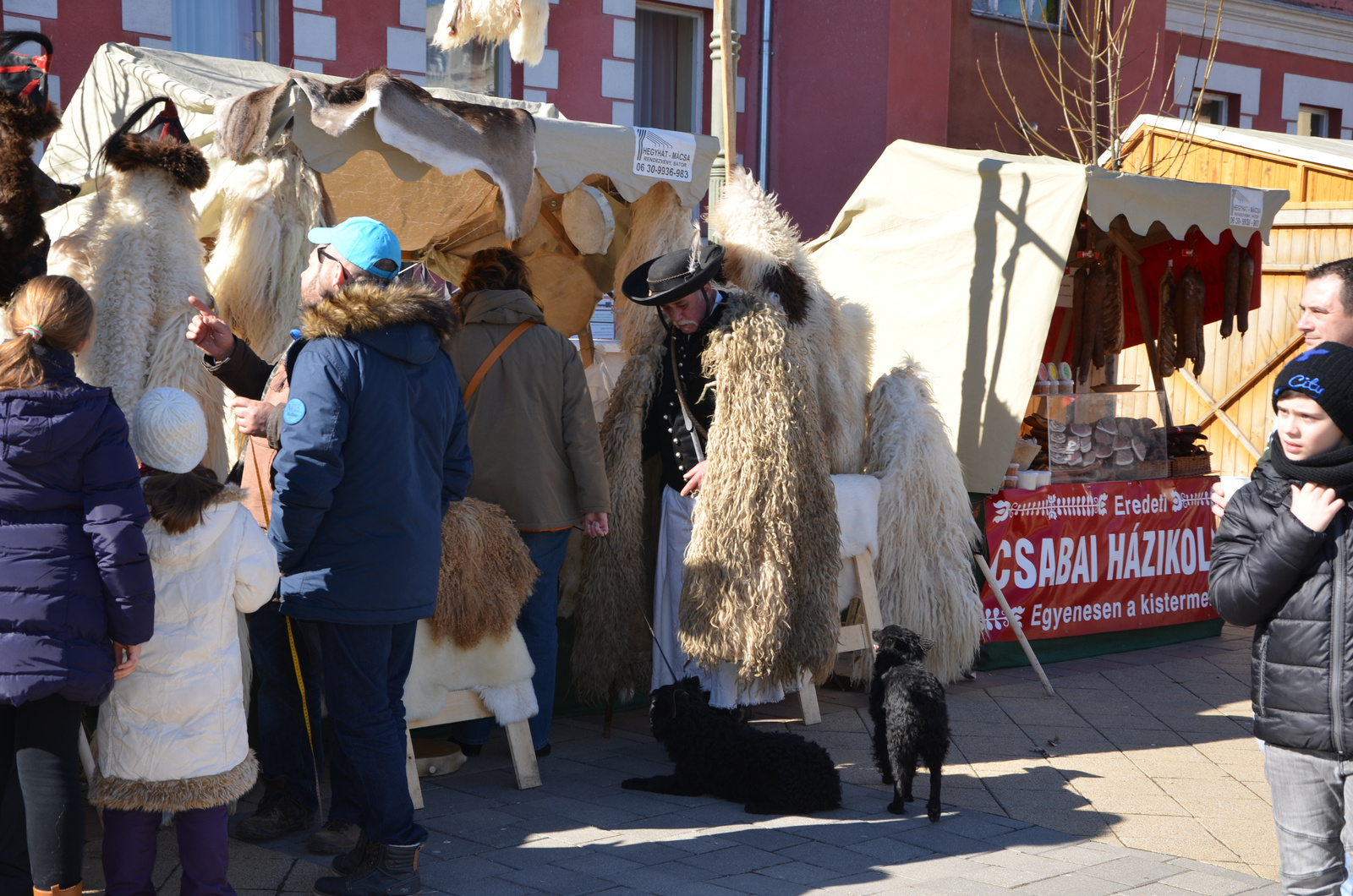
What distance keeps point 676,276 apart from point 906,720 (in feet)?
6.14

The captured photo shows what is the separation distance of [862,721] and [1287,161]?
828 cm

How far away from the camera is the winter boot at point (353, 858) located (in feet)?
11.2

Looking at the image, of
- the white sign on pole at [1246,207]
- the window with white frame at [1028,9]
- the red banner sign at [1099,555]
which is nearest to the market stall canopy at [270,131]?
the red banner sign at [1099,555]

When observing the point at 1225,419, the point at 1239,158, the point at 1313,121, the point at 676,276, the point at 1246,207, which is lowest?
the point at 1225,419

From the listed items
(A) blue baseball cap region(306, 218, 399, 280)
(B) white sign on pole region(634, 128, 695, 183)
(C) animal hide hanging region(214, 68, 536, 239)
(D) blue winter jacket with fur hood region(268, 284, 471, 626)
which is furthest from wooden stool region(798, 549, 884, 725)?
(A) blue baseball cap region(306, 218, 399, 280)

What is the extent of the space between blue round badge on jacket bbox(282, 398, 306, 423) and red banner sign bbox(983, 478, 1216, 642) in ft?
13.6

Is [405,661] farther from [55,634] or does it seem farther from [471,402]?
[471,402]

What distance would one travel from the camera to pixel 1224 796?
14.9 feet

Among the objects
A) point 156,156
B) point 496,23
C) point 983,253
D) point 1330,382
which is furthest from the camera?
point 983,253

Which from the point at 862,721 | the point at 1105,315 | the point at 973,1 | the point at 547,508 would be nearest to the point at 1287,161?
the point at 973,1

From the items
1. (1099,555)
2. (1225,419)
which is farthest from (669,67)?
(1099,555)

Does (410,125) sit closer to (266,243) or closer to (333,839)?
(266,243)

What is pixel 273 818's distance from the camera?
385 cm

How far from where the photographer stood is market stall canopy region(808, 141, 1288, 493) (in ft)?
20.9
